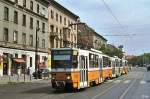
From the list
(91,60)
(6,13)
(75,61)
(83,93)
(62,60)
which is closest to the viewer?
(83,93)

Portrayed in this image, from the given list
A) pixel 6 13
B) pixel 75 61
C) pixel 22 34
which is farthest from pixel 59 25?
pixel 75 61

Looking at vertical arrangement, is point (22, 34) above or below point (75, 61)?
above

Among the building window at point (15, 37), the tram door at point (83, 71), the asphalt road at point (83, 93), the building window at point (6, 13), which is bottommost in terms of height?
the asphalt road at point (83, 93)

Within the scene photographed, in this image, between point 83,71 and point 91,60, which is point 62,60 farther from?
point 91,60

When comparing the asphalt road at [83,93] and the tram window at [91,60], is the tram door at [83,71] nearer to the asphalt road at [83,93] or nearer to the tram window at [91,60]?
the asphalt road at [83,93]

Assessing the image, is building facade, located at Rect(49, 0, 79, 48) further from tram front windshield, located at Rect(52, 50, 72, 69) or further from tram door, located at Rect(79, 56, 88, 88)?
tram front windshield, located at Rect(52, 50, 72, 69)

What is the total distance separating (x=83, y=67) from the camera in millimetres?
29906

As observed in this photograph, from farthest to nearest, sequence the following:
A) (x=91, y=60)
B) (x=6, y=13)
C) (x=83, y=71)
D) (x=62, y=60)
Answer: (x=6, y=13) < (x=91, y=60) < (x=83, y=71) < (x=62, y=60)

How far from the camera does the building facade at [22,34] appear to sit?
189 feet

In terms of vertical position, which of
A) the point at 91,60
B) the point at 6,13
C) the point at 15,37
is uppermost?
the point at 6,13

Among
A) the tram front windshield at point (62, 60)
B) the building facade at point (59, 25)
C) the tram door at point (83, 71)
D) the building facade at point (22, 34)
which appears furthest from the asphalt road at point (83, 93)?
the building facade at point (59, 25)

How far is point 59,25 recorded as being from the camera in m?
85.3

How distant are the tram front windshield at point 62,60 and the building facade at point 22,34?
28522 millimetres

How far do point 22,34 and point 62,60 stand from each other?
37.1 m
